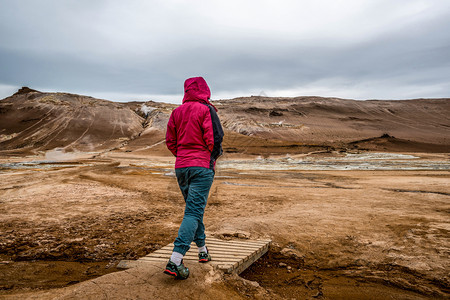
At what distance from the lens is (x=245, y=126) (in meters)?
50.8

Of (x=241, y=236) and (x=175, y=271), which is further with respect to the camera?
(x=241, y=236)

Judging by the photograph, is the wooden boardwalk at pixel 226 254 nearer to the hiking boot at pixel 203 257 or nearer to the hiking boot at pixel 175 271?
the hiking boot at pixel 203 257

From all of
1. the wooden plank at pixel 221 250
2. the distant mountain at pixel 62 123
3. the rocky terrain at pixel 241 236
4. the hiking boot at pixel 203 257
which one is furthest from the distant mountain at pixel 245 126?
the hiking boot at pixel 203 257

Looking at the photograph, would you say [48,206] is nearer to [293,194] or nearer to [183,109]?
[183,109]

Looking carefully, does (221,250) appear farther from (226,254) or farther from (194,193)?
(194,193)

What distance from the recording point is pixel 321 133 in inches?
2003

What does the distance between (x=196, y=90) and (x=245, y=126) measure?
48023 millimetres

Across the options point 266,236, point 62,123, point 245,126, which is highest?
point 62,123

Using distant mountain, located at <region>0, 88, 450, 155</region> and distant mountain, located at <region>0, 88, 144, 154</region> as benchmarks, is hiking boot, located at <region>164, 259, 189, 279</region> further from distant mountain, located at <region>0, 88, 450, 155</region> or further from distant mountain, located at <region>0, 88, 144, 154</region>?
distant mountain, located at <region>0, 88, 144, 154</region>

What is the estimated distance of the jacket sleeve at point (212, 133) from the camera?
282cm

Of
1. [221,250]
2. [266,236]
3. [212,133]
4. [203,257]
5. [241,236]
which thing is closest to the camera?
[212,133]

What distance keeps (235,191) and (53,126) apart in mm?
50538

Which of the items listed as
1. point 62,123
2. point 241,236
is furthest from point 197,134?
point 62,123

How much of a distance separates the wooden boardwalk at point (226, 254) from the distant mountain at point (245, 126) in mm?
32188
